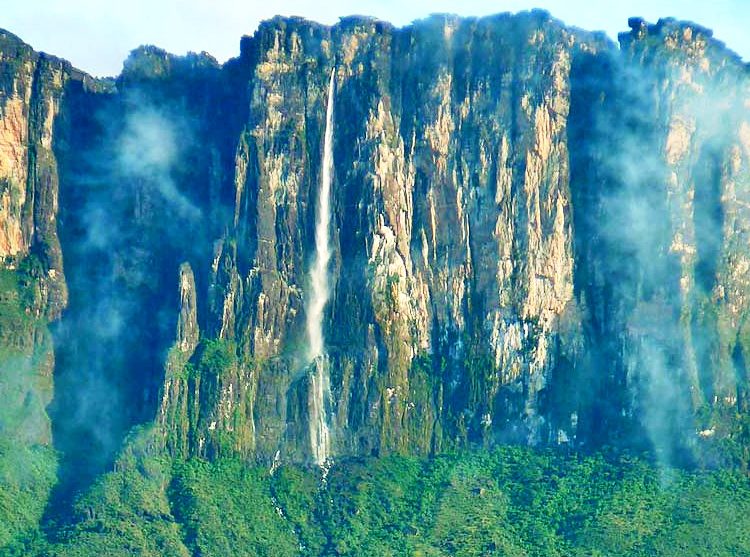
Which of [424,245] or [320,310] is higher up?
[424,245]

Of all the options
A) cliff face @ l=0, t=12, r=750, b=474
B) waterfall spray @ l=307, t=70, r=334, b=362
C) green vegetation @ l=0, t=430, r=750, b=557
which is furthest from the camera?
waterfall spray @ l=307, t=70, r=334, b=362

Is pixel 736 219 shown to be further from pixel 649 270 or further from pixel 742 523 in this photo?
pixel 742 523

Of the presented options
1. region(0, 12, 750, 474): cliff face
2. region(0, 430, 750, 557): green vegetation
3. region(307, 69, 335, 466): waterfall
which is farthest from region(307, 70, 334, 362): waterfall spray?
region(0, 430, 750, 557): green vegetation

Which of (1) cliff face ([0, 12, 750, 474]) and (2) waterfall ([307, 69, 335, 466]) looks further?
(1) cliff face ([0, 12, 750, 474])

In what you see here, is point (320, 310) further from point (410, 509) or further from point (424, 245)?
point (410, 509)

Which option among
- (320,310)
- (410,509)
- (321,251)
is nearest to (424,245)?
(321,251)

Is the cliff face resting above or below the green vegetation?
above

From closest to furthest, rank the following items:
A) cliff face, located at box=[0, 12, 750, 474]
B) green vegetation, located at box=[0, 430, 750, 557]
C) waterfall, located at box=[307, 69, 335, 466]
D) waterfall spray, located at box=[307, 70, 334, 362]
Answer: green vegetation, located at box=[0, 430, 750, 557] < waterfall, located at box=[307, 69, 335, 466] < cliff face, located at box=[0, 12, 750, 474] < waterfall spray, located at box=[307, 70, 334, 362]

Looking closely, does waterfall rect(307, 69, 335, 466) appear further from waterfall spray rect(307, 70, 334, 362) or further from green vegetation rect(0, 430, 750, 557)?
green vegetation rect(0, 430, 750, 557)
